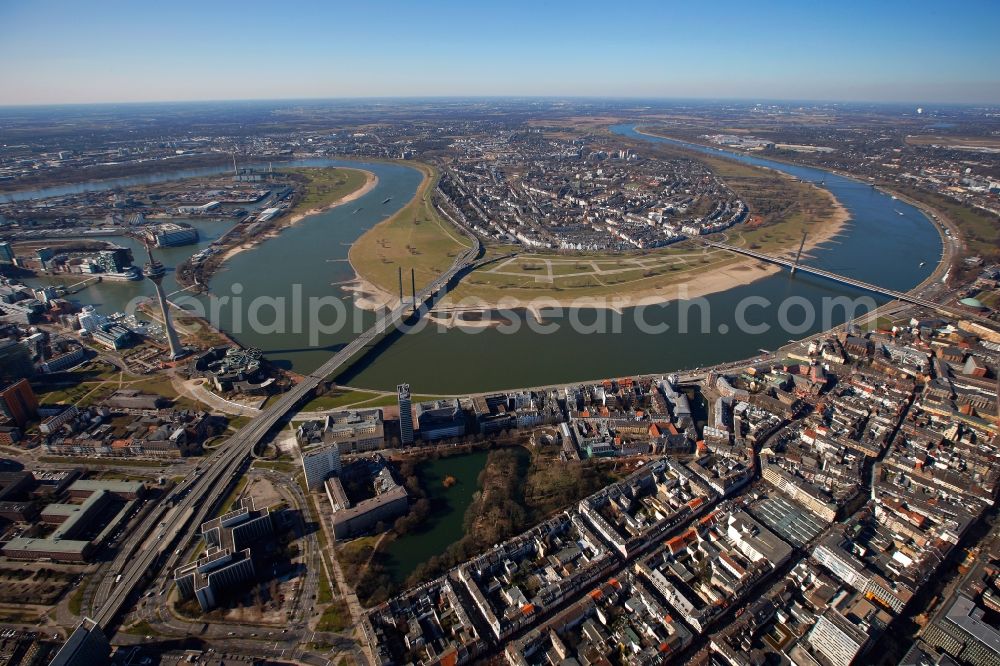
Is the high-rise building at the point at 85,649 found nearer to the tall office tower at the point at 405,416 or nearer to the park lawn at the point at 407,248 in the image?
the tall office tower at the point at 405,416

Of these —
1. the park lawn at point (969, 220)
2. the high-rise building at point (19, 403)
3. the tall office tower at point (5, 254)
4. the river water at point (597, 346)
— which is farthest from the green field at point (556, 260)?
the tall office tower at point (5, 254)

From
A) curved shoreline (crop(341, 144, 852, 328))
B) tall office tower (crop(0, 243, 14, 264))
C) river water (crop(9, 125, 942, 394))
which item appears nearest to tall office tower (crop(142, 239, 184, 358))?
river water (crop(9, 125, 942, 394))

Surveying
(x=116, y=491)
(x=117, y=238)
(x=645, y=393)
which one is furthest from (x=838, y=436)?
(x=117, y=238)

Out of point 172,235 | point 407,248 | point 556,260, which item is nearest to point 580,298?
point 556,260

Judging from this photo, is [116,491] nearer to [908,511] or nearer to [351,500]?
[351,500]

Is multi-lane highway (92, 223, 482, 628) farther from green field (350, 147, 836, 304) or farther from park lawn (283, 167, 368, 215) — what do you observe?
park lawn (283, 167, 368, 215)

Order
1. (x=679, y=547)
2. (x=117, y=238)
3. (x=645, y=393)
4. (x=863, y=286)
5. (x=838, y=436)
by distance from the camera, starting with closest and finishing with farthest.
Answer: (x=679, y=547), (x=838, y=436), (x=645, y=393), (x=863, y=286), (x=117, y=238)
